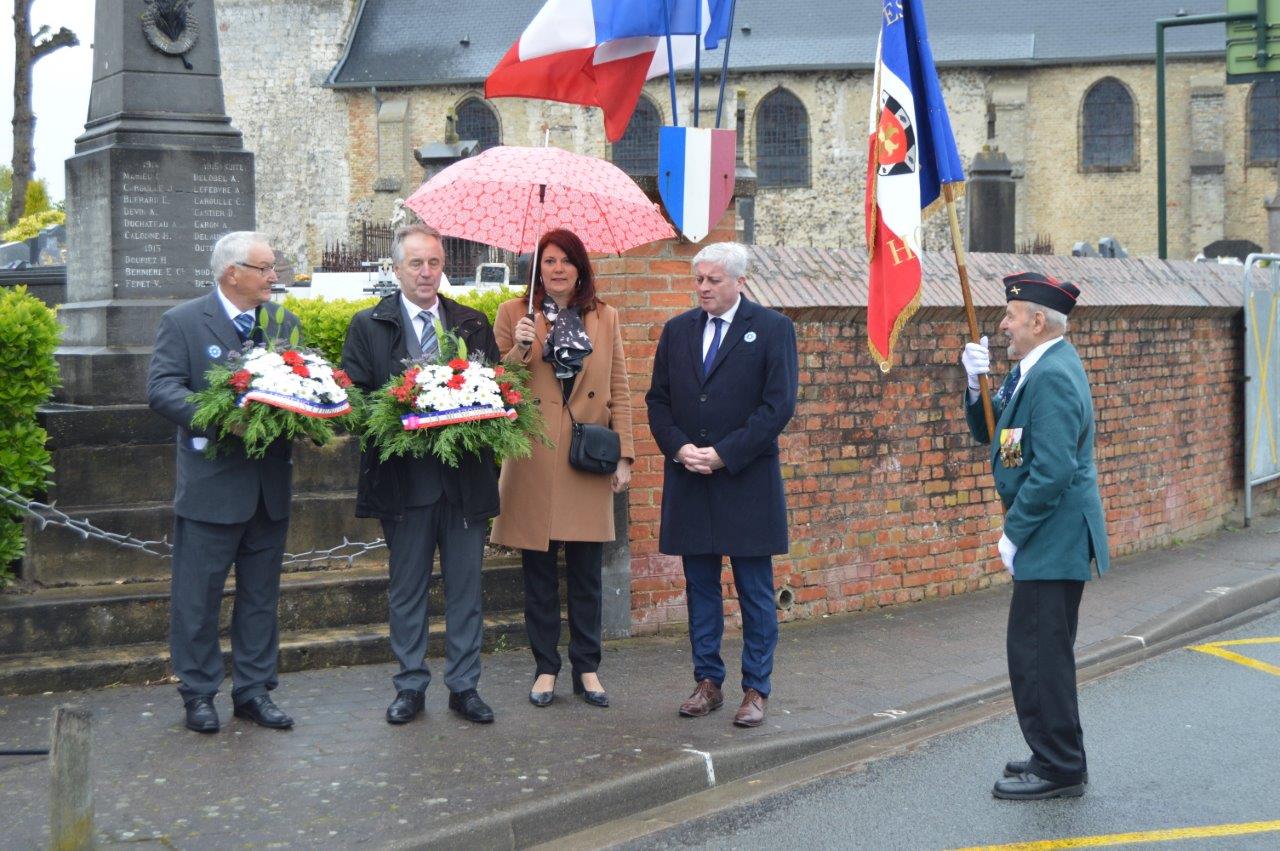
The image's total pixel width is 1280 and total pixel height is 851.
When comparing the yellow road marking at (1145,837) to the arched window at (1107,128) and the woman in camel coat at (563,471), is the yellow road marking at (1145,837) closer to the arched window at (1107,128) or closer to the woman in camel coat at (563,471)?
the woman in camel coat at (563,471)

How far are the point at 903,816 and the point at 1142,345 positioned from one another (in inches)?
279

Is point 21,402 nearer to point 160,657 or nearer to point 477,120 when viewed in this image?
point 160,657

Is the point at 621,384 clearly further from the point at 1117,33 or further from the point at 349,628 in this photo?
the point at 1117,33

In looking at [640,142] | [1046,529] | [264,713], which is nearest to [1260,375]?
[1046,529]

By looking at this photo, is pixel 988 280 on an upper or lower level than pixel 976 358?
upper

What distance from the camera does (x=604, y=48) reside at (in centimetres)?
775

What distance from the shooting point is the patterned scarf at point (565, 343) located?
6.32m

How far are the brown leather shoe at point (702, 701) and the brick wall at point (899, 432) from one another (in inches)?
62.0

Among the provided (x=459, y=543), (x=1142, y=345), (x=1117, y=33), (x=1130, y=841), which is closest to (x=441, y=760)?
(x=459, y=543)

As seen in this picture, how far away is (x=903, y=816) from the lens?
207 inches

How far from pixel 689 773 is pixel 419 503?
161 centimetres

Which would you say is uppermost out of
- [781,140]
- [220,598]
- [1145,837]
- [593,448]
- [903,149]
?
[781,140]

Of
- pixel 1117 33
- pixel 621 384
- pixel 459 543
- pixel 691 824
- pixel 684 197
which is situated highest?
pixel 1117 33

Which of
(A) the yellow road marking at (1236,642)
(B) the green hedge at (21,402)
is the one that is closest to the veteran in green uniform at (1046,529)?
(A) the yellow road marking at (1236,642)
